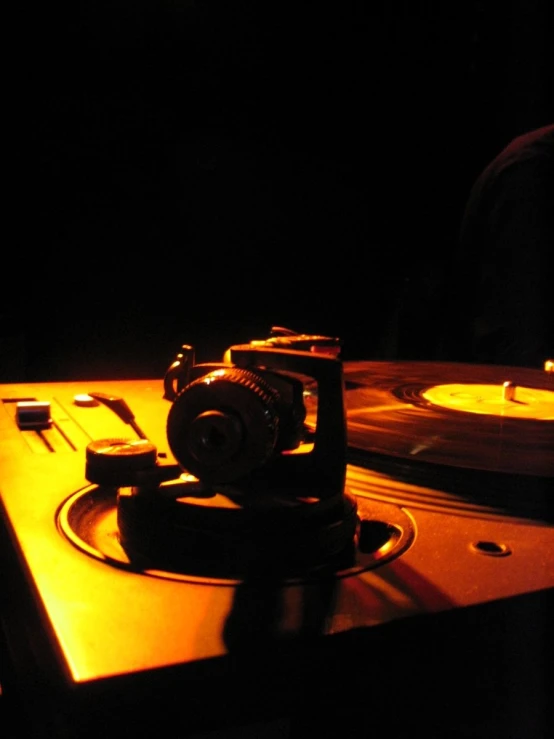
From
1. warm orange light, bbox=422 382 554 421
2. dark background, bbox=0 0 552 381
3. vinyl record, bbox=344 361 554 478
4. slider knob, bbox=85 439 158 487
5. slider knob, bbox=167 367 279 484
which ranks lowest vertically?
warm orange light, bbox=422 382 554 421

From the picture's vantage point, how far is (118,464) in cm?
51

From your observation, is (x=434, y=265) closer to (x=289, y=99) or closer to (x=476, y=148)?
(x=476, y=148)

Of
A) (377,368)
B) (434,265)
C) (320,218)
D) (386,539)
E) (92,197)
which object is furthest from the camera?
(434,265)

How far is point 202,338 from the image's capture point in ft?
7.84

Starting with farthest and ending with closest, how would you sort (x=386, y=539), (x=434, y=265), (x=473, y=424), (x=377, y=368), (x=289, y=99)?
(x=434, y=265), (x=289, y=99), (x=377, y=368), (x=473, y=424), (x=386, y=539)

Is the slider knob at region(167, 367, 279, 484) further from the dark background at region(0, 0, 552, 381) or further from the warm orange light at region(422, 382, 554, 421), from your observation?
the dark background at region(0, 0, 552, 381)

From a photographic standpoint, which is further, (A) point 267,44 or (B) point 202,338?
(B) point 202,338

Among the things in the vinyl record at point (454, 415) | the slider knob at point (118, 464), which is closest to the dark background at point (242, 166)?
the vinyl record at point (454, 415)

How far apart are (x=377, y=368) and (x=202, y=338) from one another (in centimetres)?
120

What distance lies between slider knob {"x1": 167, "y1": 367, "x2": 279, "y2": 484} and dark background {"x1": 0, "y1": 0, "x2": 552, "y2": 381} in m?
1.69

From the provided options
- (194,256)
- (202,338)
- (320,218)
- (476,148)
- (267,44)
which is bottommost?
(202,338)

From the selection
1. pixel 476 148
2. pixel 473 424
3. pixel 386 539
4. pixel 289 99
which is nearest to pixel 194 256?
pixel 289 99

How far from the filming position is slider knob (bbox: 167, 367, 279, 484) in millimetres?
447

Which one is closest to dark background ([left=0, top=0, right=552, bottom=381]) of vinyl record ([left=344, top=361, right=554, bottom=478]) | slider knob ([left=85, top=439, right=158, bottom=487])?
vinyl record ([left=344, top=361, right=554, bottom=478])
